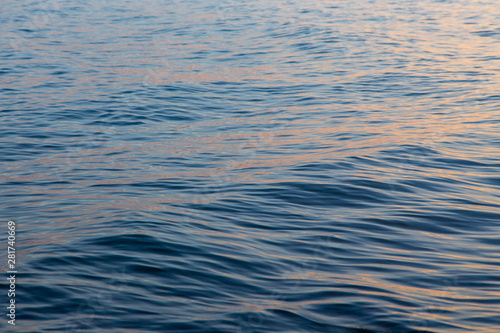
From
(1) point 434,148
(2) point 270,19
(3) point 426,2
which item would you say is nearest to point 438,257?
(1) point 434,148

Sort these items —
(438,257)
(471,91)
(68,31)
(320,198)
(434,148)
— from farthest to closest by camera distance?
(68,31)
(471,91)
(434,148)
(320,198)
(438,257)

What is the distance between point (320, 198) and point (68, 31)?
66.7 feet

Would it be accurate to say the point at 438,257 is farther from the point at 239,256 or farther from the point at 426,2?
the point at 426,2

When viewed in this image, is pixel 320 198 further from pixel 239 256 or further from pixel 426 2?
pixel 426 2

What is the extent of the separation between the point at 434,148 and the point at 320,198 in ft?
10.8

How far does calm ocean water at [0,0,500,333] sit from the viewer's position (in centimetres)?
630

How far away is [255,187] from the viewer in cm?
975

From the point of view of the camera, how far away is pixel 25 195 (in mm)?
9516

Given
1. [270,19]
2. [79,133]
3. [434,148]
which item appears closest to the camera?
[434,148]

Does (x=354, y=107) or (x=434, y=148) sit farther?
(x=354, y=107)

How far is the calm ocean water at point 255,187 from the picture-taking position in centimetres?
630

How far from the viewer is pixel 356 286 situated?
659 centimetres

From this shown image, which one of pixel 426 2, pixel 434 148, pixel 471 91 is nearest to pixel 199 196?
pixel 434 148

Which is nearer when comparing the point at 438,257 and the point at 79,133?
the point at 438,257
